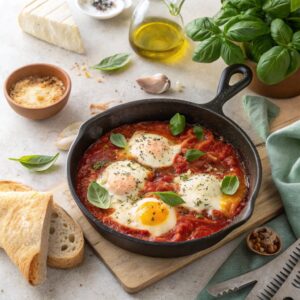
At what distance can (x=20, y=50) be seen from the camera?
4402 millimetres

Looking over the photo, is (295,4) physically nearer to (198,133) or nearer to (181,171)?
(198,133)

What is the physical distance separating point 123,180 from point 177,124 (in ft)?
1.84

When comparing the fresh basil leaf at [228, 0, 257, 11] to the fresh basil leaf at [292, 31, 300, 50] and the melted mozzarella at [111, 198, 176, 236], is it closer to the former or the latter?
the fresh basil leaf at [292, 31, 300, 50]

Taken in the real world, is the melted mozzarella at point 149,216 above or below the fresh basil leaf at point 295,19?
below

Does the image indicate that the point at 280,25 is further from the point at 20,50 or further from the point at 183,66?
the point at 20,50

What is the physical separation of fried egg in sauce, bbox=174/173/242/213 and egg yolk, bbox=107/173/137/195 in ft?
0.90

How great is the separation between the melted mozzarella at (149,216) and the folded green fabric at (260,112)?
978 millimetres

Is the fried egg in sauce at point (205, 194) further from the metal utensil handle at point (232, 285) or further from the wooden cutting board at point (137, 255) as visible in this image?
the metal utensil handle at point (232, 285)

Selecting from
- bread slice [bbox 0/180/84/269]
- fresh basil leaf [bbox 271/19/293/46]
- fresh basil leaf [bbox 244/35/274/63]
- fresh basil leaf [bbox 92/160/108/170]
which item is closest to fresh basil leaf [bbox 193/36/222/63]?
fresh basil leaf [bbox 244/35/274/63]

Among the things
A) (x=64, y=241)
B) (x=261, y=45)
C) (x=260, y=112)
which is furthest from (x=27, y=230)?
(x=261, y=45)

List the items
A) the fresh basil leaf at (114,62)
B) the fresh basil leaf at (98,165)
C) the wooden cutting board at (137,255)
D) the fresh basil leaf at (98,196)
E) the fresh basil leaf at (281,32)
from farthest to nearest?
the fresh basil leaf at (114,62) → the fresh basil leaf at (281,32) → the fresh basil leaf at (98,165) → the fresh basil leaf at (98,196) → the wooden cutting board at (137,255)

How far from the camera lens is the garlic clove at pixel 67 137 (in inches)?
146

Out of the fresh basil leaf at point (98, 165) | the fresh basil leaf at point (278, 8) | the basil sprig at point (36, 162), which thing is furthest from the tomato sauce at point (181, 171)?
the fresh basil leaf at point (278, 8)

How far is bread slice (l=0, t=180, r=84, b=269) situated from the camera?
10.1 ft
